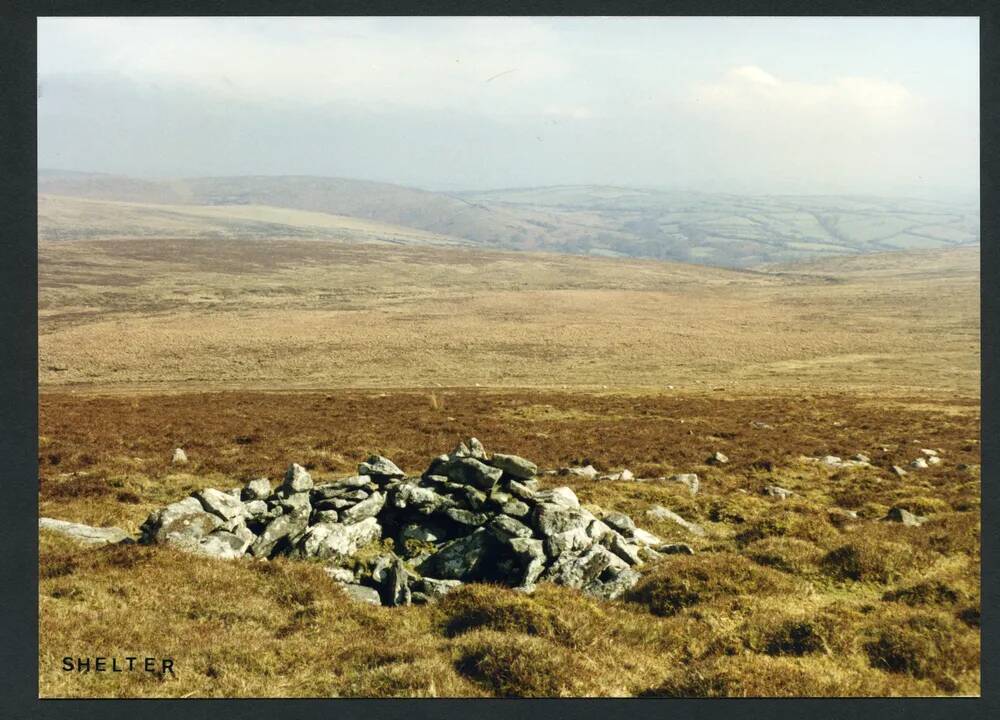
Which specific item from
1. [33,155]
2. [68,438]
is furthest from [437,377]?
[33,155]

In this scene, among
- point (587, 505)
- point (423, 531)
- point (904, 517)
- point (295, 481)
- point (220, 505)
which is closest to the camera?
point (220, 505)

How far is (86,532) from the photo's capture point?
14383mm

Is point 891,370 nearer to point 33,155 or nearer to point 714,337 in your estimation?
point 714,337

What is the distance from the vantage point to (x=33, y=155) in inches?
388

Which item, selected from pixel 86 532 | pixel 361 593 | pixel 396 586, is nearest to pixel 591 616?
pixel 396 586

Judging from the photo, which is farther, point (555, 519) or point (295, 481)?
point (295, 481)

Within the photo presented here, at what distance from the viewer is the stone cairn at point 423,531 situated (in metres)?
13.4

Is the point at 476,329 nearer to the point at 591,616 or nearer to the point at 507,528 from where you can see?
the point at 507,528

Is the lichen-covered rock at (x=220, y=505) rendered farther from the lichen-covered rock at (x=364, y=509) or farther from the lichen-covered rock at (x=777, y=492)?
the lichen-covered rock at (x=777, y=492)

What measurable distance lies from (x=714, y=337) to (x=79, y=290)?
122 meters

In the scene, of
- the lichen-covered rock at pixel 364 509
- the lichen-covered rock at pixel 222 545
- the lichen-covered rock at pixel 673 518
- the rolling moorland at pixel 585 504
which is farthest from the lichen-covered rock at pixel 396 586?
the lichen-covered rock at pixel 673 518

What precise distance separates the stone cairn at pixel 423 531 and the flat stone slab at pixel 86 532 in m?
1.22

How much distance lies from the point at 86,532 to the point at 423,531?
6732 mm

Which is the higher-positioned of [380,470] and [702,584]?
[380,470]
